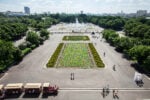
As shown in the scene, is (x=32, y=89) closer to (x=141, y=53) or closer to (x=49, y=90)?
(x=49, y=90)

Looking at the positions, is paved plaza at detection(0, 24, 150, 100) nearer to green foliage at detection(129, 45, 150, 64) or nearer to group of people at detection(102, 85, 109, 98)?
group of people at detection(102, 85, 109, 98)

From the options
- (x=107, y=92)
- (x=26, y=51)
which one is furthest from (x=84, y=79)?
(x=26, y=51)

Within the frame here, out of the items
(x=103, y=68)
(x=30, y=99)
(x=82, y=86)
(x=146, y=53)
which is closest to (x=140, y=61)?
(x=146, y=53)

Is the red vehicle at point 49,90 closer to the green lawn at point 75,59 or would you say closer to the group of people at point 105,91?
the group of people at point 105,91

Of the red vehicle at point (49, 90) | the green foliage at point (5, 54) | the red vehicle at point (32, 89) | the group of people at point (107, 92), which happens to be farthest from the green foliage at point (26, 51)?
the group of people at point (107, 92)

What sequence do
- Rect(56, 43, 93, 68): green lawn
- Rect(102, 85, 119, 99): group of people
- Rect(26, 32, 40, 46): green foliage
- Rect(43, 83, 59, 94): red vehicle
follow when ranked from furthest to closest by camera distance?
1. Rect(26, 32, 40, 46): green foliage
2. Rect(56, 43, 93, 68): green lawn
3. Rect(43, 83, 59, 94): red vehicle
4. Rect(102, 85, 119, 99): group of people

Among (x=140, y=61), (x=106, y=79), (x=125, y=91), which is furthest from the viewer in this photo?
(x=140, y=61)

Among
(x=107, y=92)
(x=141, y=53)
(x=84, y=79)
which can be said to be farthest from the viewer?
(x=141, y=53)

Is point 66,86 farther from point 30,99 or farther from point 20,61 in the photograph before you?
point 20,61

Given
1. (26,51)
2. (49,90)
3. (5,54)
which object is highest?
(5,54)

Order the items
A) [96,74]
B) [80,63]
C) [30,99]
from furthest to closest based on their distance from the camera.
Result: [80,63]
[96,74]
[30,99]

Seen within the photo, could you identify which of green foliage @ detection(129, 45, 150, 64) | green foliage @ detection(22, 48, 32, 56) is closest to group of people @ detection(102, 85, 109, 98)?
green foliage @ detection(129, 45, 150, 64)
